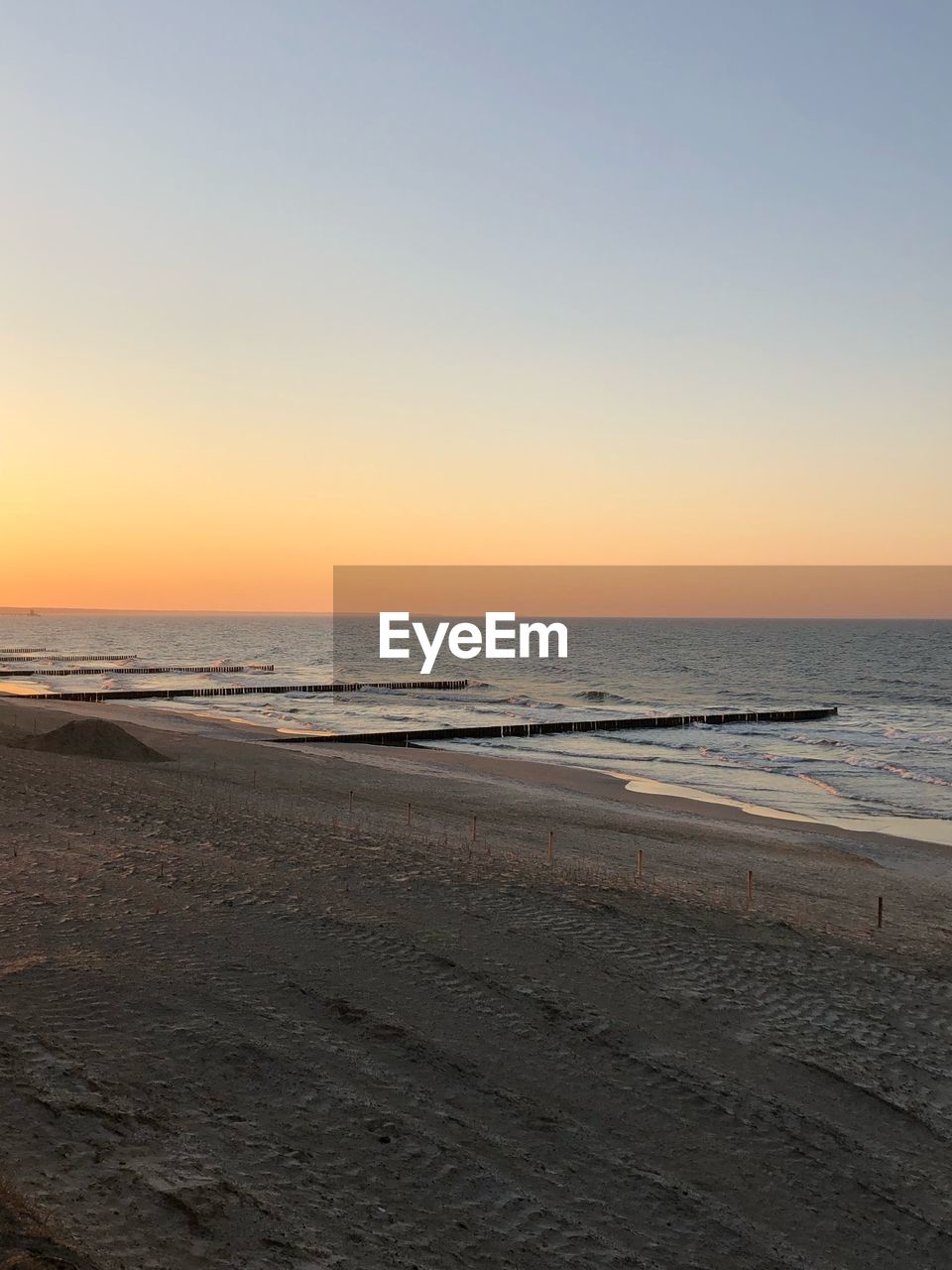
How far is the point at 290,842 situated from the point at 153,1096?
1106 cm

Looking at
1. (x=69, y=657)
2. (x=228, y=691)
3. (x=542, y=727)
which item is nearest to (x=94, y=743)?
(x=542, y=727)

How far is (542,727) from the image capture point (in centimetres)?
5694

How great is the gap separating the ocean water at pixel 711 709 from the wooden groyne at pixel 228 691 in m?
2.46

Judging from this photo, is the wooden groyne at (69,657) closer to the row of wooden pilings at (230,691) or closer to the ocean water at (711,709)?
the ocean water at (711,709)

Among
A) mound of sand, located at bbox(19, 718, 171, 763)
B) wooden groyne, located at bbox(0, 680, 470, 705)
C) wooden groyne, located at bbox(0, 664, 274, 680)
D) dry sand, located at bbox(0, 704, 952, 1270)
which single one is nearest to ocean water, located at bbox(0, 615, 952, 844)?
wooden groyne, located at bbox(0, 664, 274, 680)

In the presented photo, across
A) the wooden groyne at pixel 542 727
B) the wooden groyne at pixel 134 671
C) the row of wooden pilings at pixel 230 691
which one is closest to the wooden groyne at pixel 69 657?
the wooden groyne at pixel 134 671

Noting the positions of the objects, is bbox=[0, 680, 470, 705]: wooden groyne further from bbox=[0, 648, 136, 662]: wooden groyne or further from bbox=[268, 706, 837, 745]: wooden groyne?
bbox=[0, 648, 136, 662]: wooden groyne

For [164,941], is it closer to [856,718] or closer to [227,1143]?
[227,1143]

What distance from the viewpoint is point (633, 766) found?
4300cm

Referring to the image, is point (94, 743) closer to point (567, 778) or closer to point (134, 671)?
point (567, 778)

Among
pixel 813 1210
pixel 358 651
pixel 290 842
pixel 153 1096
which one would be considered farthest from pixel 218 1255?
pixel 358 651

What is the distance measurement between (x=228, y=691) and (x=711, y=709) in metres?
39.0

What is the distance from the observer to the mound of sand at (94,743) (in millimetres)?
31609

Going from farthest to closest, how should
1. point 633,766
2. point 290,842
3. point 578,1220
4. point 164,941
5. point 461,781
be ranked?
point 633,766 < point 461,781 < point 290,842 < point 164,941 < point 578,1220
